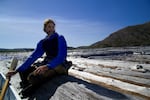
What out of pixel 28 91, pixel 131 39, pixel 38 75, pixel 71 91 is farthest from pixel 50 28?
pixel 131 39

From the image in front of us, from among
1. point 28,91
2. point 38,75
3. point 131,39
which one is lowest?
point 28,91

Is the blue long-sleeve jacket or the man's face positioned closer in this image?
the blue long-sleeve jacket

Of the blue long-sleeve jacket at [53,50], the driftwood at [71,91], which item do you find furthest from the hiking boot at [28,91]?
the blue long-sleeve jacket at [53,50]

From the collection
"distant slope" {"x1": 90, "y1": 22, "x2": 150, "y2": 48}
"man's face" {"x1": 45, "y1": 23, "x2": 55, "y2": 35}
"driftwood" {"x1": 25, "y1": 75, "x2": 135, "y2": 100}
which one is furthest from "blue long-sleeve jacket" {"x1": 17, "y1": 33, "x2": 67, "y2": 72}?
"distant slope" {"x1": 90, "y1": 22, "x2": 150, "y2": 48}

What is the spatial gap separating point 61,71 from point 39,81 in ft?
1.34

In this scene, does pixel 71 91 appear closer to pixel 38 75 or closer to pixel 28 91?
pixel 38 75

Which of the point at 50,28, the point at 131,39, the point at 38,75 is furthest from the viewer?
the point at 131,39

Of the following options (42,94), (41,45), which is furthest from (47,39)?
(42,94)

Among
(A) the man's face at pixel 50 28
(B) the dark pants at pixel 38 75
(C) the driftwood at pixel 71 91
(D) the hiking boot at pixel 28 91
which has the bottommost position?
(D) the hiking boot at pixel 28 91

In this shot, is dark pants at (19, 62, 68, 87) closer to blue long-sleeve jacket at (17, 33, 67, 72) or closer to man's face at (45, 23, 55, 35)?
blue long-sleeve jacket at (17, 33, 67, 72)

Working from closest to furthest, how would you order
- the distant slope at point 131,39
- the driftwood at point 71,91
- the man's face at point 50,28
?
the driftwood at point 71,91 < the man's face at point 50,28 < the distant slope at point 131,39

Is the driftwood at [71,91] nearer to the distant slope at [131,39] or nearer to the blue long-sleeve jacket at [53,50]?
the blue long-sleeve jacket at [53,50]

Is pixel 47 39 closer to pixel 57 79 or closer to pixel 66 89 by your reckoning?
pixel 57 79

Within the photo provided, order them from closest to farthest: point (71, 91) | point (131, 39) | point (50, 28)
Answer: point (71, 91), point (50, 28), point (131, 39)
